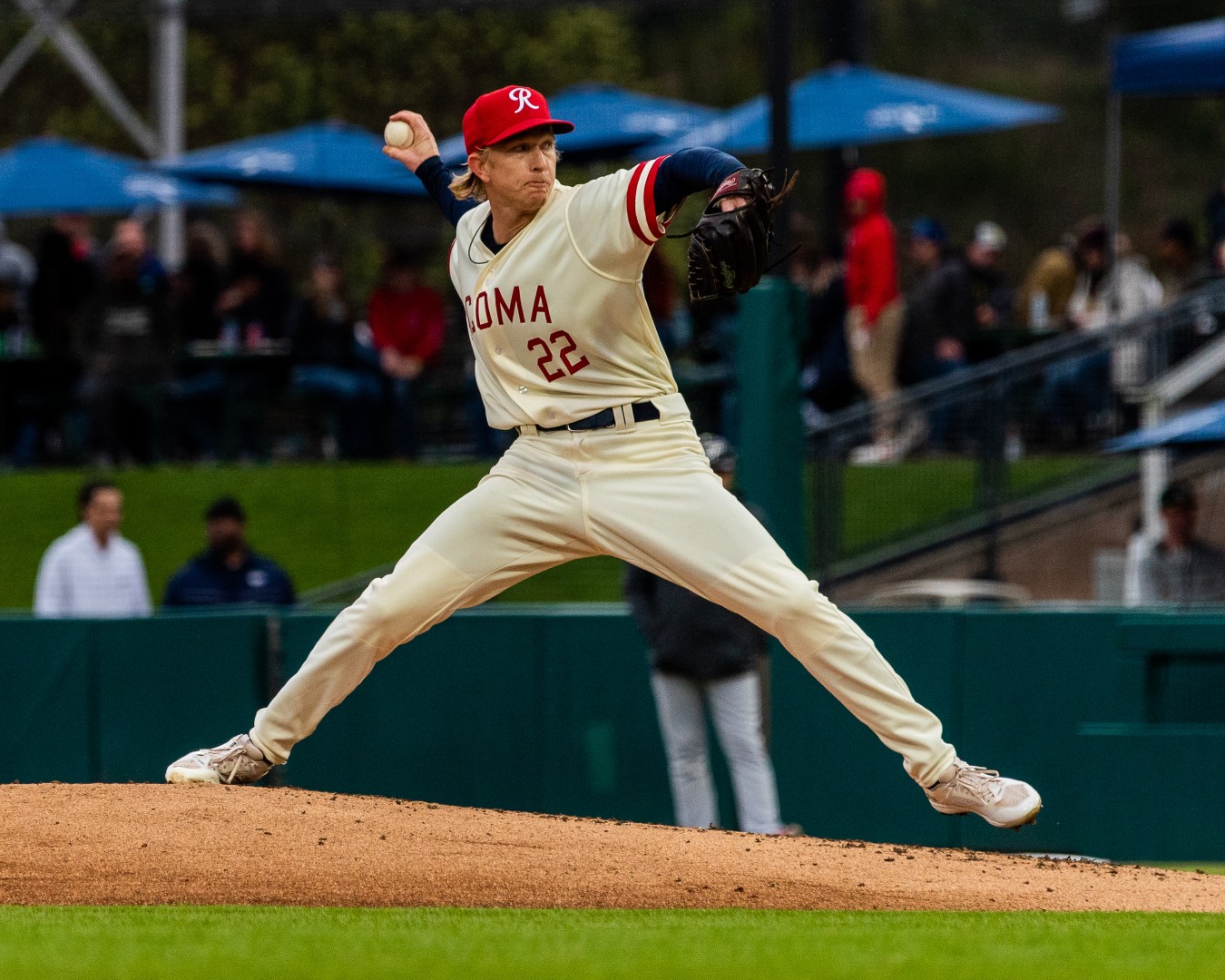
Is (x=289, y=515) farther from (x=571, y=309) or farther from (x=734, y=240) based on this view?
(x=734, y=240)

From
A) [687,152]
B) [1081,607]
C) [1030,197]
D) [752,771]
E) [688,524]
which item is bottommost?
[752,771]

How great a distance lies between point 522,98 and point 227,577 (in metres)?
5.82

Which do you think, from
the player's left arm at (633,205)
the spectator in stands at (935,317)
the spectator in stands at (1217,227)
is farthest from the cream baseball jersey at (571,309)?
the spectator in stands at (1217,227)

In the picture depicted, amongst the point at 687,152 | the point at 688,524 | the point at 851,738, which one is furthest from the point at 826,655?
the point at 851,738

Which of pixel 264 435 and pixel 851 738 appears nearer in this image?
pixel 851 738

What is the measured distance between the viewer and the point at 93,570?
38.4 ft

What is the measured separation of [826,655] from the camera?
6.32 meters

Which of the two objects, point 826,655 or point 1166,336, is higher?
point 1166,336

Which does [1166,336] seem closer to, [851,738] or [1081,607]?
[1081,607]

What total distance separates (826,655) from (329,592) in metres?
7.51

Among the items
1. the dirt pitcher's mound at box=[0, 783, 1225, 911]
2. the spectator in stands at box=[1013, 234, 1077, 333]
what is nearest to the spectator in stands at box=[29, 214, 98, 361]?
the spectator in stands at box=[1013, 234, 1077, 333]

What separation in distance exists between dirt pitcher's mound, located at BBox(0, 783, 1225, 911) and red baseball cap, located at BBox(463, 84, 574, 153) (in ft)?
7.73

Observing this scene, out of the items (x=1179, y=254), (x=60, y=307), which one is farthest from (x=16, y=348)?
(x=1179, y=254)

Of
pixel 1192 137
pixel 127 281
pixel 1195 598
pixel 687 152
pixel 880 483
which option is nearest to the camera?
pixel 687 152
